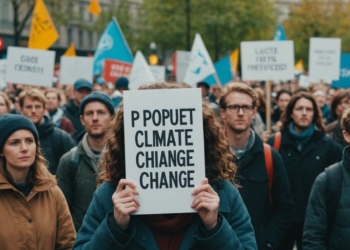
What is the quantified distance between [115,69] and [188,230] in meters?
12.1

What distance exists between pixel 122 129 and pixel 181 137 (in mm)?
314

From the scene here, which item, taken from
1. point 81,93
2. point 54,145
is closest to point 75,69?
point 81,93

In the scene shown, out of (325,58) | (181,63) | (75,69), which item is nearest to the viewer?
(325,58)

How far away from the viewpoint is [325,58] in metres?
16.0

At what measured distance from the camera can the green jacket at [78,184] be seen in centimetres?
664

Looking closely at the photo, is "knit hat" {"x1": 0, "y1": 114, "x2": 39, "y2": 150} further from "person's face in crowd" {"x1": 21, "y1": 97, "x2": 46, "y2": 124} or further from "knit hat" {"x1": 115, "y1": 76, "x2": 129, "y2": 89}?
"knit hat" {"x1": 115, "y1": 76, "x2": 129, "y2": 89}

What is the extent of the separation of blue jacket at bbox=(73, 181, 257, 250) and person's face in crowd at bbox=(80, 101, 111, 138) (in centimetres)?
309

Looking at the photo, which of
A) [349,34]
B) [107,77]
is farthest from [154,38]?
[107,77]

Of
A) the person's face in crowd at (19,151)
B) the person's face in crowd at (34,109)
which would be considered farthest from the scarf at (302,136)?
the person's face in crowd at (19,151)

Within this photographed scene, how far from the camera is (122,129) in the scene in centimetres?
390

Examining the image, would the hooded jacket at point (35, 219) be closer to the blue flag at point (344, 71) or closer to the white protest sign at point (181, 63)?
the blue flag at point (344, 71)

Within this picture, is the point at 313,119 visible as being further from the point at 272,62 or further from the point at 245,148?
the point at 272,62

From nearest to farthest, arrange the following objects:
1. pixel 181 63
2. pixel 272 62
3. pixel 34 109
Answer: pixel 34 109 < pixel 272 62 < pixel 181 63

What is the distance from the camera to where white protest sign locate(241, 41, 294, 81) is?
12812mm
